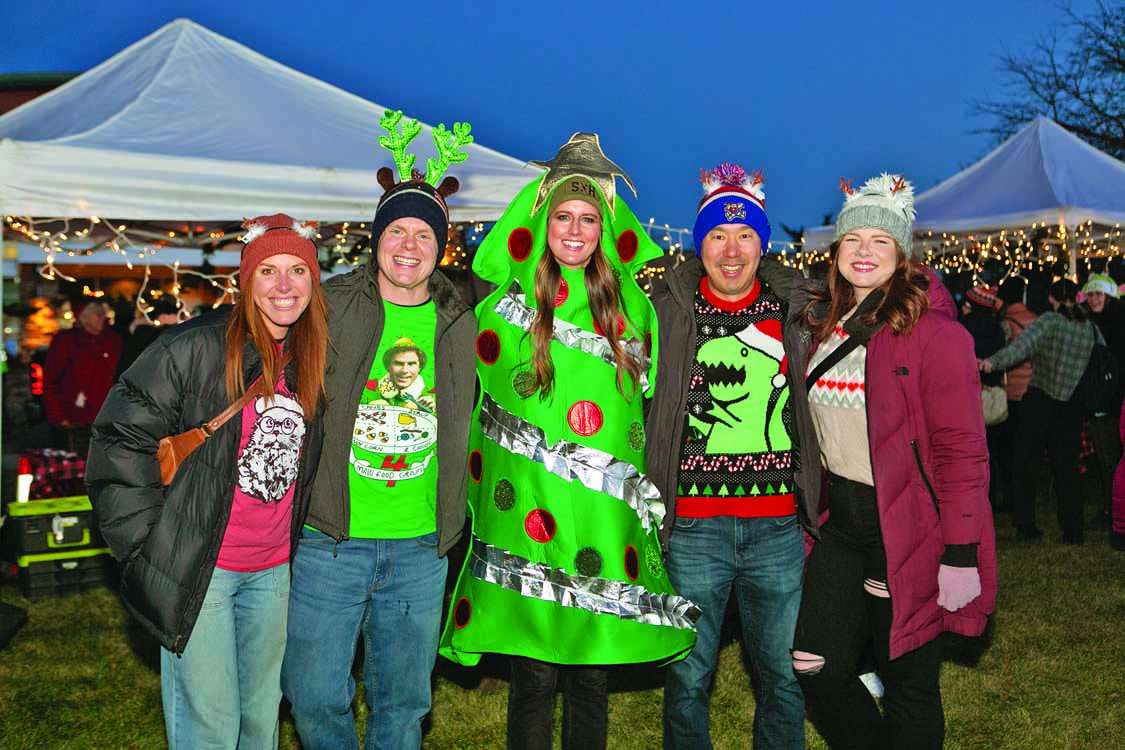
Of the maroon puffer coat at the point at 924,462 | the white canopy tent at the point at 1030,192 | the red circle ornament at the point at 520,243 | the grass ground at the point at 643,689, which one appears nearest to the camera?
the maroon puffer coat at the point at 924,462

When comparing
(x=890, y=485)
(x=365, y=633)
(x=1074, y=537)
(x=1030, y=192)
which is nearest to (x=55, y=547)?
(x=365, y=633)

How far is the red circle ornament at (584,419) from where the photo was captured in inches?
113

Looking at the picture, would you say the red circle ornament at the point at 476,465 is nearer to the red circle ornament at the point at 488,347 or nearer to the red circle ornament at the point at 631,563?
the red circle ornament at the point at 488,347

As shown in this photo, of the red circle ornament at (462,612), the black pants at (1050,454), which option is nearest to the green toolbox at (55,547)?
the red circle ornament at (462,612)

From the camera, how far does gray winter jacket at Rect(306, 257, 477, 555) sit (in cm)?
279

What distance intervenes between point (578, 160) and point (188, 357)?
1.35 metres

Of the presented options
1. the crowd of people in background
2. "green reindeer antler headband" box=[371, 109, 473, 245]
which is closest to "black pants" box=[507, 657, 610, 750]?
"green reindeer antler headband" box=[371, 109, 473, 245]

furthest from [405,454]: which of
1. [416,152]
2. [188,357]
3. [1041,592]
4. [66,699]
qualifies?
[1041,592]

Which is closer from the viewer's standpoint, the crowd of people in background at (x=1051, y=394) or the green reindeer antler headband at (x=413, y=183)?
the green reindeer antler headband at (x=413, y=183)

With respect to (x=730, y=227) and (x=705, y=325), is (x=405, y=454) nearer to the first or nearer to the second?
(x=705, y=325)

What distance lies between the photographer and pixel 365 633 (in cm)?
295

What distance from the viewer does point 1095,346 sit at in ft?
24.6

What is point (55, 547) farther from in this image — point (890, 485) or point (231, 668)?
point (890, 485)

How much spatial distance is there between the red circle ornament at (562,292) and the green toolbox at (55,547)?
455 cm
